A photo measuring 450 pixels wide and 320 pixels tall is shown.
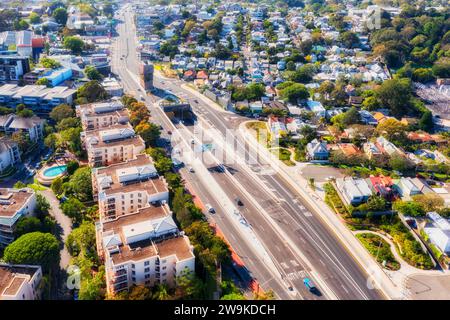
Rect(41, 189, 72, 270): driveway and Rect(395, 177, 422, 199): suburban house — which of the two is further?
Rect(395, 177, 422, 199): suburban house

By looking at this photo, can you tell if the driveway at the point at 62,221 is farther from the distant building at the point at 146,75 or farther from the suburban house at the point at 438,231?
the suburban house at the point at 438,231

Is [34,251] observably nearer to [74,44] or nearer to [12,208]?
[12,208]

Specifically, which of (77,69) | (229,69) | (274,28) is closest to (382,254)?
(229,69)

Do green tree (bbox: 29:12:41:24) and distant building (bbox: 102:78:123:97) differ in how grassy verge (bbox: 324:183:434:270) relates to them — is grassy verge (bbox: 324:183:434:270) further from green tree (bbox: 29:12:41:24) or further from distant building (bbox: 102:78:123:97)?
green tree (bbox: 29:12:41:24)

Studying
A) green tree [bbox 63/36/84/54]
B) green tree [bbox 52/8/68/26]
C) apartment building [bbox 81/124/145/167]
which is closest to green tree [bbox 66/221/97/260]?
apartment building [bbox 81/124/145/167]

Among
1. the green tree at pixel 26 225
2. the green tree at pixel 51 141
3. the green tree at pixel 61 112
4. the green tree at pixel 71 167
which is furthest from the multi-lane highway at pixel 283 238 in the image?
the green tree at pixel 61 112

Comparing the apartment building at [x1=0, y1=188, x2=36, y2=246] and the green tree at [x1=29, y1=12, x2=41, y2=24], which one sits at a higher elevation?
the green tree at [x1=29, y1=12, x2=41, y2=24]

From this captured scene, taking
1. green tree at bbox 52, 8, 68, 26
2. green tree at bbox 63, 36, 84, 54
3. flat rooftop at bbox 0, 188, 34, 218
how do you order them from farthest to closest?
green tree at bbox 52, 8, 68, 26 → green tree at bbox 63, 36, 84, 54 → flat rooftop at bbox 0, 188, 34, 218
